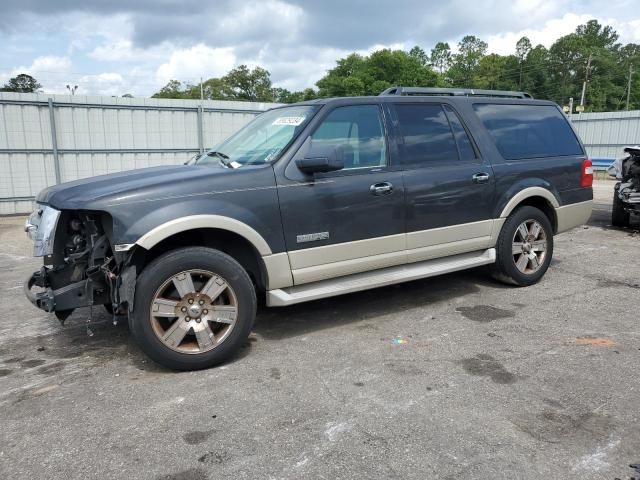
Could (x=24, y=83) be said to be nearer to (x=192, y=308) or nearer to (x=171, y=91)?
(x=171, y=91)

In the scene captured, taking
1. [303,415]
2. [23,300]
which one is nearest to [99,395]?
[303,415]

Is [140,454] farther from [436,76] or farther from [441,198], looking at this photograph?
[436,76]

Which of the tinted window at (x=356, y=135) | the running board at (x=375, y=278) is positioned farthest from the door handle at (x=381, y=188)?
the running board at (x=375, y=278)

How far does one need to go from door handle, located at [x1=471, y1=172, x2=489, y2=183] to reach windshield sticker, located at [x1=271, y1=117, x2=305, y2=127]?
1816 mm

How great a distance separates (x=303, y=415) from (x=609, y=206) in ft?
39.3

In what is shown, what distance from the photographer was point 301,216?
13.5 ft

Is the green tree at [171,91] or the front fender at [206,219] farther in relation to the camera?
the green tree at [171,91]

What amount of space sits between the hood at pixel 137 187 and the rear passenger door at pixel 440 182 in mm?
1533

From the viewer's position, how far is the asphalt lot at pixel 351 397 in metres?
2.69

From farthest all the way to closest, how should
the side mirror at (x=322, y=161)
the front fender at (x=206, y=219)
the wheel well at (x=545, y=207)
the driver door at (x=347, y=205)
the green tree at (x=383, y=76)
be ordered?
the green tree at (x=383, y=76)
the wheel well at (x=545, y=207)
the driver door at (x=347, y=205)
the side mirror at (x=322, y=161)
the front fender at (x=206, y=219)

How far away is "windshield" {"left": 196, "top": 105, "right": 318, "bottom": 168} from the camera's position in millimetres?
4316

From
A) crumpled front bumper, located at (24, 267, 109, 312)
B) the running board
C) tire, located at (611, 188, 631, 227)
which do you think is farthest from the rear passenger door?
tire, located at (611, 188, 631, 227)

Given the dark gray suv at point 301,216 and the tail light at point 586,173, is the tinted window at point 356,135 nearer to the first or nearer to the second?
the dark gray suv at point 301,216

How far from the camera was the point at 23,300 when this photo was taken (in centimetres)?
576
